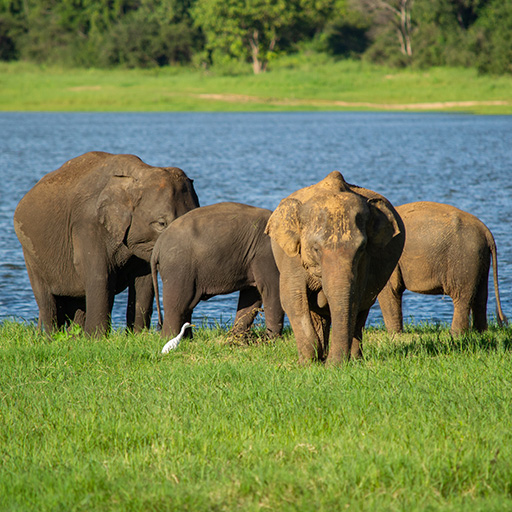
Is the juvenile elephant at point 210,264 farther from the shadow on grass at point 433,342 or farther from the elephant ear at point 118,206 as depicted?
the shadow on grass at point 433,342

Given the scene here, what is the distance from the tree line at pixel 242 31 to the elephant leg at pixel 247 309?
4987 centimetres

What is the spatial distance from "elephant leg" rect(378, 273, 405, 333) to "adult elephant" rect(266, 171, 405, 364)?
194 centimetres

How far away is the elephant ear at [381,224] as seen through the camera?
6047 millimetres

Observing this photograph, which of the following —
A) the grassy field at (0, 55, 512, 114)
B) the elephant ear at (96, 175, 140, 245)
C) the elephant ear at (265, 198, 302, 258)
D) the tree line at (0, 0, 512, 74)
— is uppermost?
the elephant ear at (265, 198, 302, 258)

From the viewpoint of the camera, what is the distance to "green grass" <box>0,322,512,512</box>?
405 cm

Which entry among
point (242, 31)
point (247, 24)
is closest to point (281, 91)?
point (242, 31)

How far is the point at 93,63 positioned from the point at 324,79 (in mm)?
23700

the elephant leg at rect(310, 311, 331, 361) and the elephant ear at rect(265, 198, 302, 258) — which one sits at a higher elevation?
the elephant ear at rect(265, 198, 302, 258)

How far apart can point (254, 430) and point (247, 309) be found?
10.3 feet

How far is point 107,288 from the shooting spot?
8047 mm

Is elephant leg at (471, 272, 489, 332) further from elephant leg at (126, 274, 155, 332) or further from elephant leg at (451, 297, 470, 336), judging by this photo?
elephant leg at (126, 274, 155, 332)

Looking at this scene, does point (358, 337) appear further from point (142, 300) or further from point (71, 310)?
point (71, 310)

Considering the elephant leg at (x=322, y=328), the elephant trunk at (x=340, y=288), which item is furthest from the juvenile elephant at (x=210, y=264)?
the elephant trunk at (x=340, y=288)

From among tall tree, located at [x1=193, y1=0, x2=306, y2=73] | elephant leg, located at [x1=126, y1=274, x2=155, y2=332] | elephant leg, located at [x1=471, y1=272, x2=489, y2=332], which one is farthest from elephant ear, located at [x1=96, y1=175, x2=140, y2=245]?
tall tree, located at [x1=193, y1=0, x2=306, y2=73]
